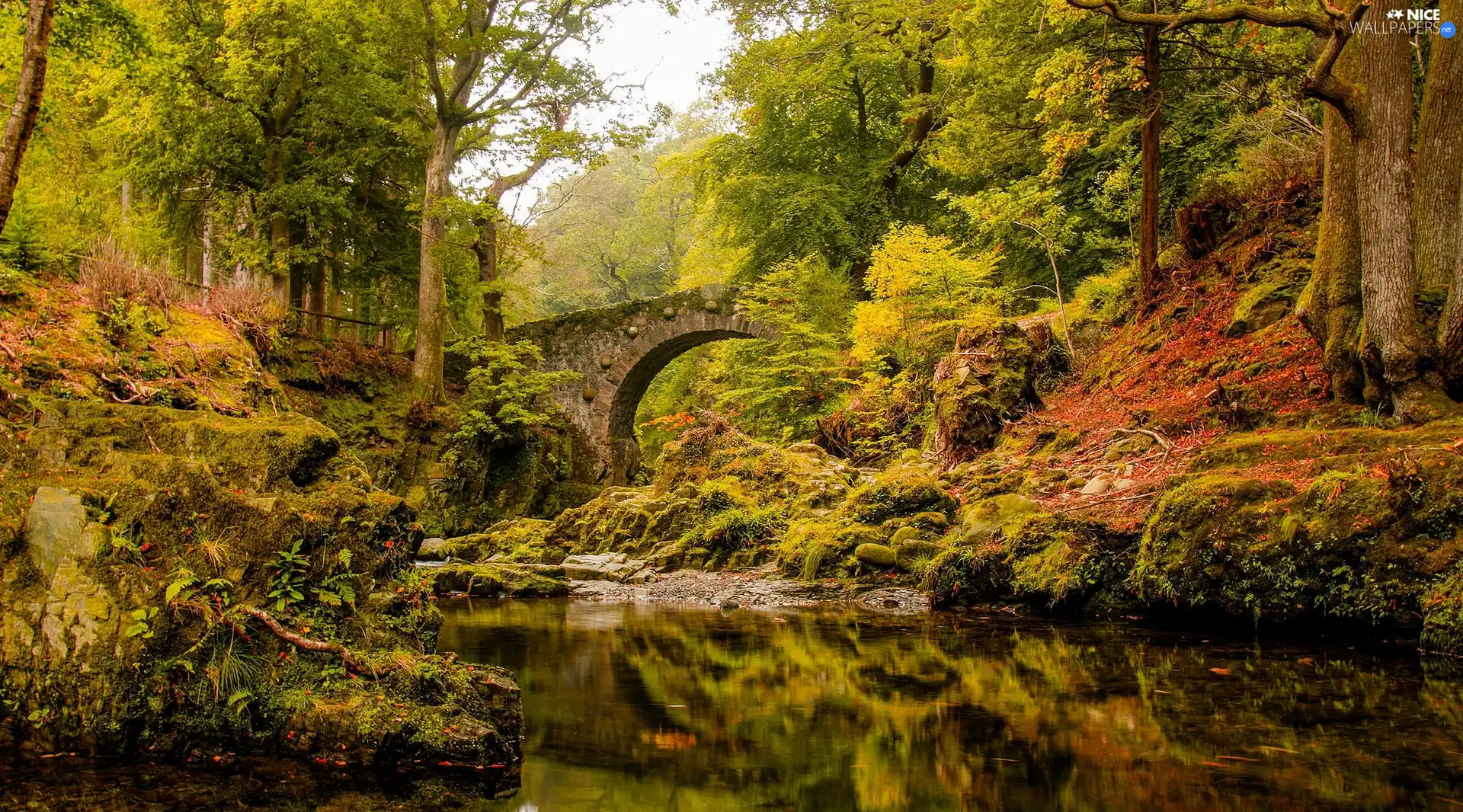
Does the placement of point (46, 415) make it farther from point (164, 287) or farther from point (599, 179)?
point (599, 179)

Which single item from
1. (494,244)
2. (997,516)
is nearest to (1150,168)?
(997,516)

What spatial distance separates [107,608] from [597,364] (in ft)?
59.3

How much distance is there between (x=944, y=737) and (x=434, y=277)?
14857 mm

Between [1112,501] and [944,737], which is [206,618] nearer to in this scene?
[944,737]

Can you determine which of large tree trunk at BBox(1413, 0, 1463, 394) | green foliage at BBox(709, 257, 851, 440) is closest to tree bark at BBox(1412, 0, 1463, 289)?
large tree trunk at BBox(1413, 0, 1463, 394)

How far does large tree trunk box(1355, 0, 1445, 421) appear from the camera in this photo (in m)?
5.78

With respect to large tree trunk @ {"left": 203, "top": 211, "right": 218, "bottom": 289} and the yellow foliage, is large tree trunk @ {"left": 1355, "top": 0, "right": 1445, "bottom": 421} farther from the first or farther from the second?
large tree trunk @ {"left": 203, "top": 211, "right": 218, "bottom": 289}

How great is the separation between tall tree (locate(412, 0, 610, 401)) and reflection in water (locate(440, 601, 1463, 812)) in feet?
38.3

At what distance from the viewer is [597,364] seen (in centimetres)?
2139

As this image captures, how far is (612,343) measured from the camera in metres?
21.3

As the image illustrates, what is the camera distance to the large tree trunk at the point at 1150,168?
382 inches

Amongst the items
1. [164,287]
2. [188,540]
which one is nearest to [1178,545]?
[188,540]

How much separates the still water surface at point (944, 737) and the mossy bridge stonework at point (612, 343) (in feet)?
50.0

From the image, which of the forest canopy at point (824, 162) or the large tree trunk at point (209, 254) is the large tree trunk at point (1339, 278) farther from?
the large tree trunk at point (209, 254)
